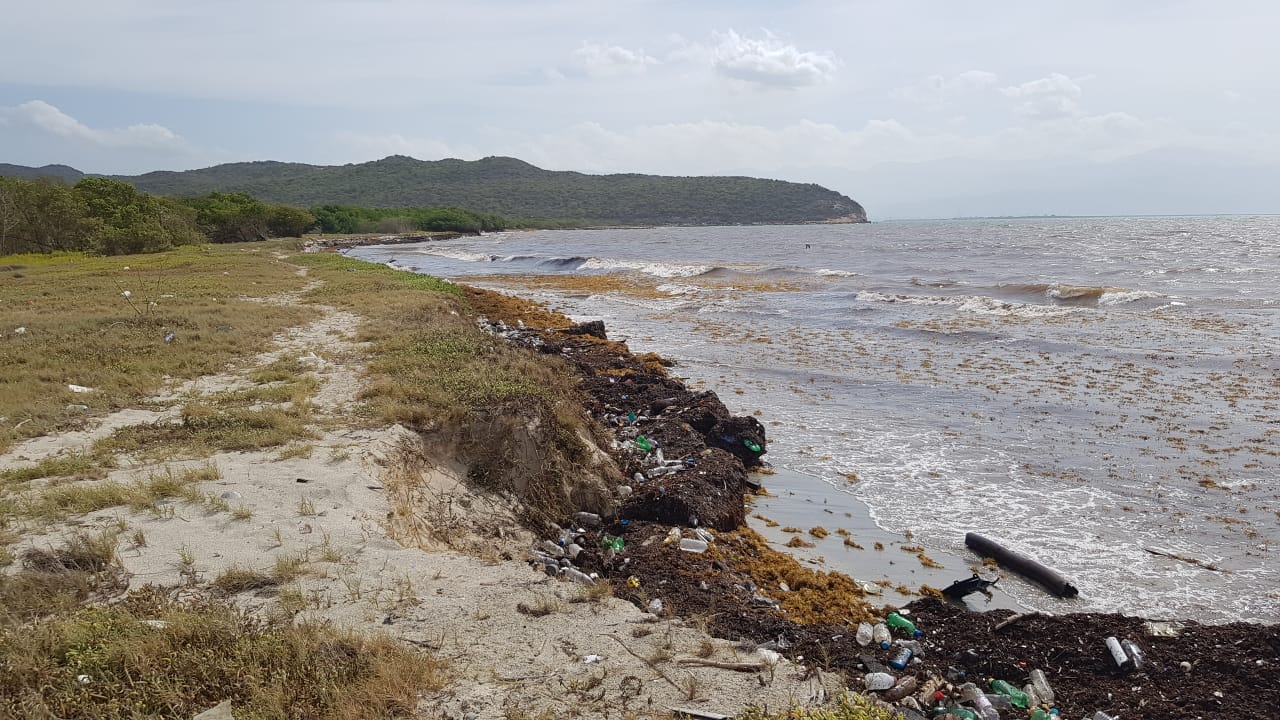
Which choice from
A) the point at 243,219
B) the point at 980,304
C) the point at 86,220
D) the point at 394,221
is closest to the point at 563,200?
the point at 394,221

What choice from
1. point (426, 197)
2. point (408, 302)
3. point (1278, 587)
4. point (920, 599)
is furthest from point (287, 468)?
point (426, 197)

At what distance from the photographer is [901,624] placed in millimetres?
5605

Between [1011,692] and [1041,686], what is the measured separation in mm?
307

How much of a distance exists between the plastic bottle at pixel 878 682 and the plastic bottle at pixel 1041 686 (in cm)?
103

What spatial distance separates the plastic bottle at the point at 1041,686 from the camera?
4.58 metres

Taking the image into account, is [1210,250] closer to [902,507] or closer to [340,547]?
[902,507]

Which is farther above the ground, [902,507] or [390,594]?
[390,594]

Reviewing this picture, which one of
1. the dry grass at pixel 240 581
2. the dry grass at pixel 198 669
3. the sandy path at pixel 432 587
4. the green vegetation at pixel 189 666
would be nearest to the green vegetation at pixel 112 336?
the sandy path at pixel 432 587

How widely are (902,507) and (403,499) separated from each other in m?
6.17

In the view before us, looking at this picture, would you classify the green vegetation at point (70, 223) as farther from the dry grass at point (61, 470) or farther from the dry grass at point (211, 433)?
the dry grass at point (61, 470)

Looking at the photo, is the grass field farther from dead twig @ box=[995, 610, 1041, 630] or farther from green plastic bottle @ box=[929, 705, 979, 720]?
dead twig @ box=[995, 610, 1041, 630]

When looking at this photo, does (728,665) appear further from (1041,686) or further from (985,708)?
(1041,686)

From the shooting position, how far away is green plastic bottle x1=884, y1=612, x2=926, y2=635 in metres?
5.53

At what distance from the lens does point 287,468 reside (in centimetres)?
735
